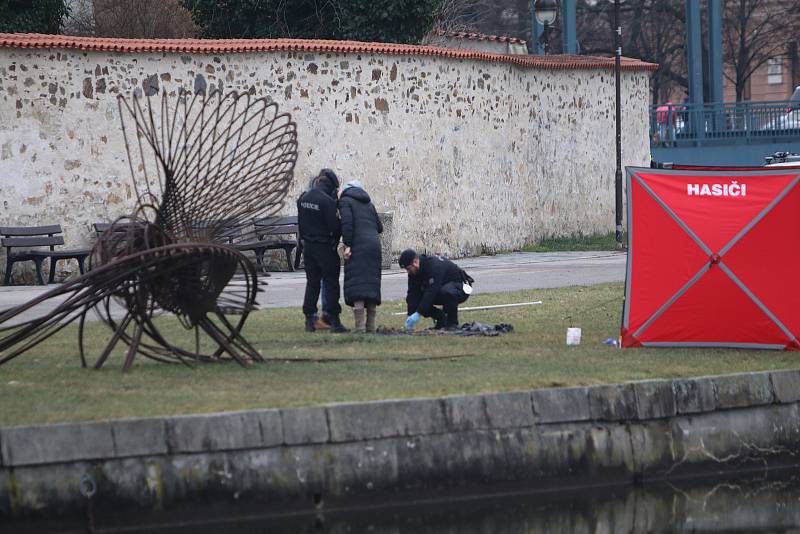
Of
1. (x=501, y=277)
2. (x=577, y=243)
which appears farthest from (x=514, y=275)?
(x=577, y=243)

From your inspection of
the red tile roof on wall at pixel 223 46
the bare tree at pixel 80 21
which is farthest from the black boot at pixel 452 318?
the bare tree at pixel 80 21

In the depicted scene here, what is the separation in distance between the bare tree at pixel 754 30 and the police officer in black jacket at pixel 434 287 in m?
42.9

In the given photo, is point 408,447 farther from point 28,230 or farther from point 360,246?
point 28,230

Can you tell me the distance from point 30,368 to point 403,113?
13.5 meters

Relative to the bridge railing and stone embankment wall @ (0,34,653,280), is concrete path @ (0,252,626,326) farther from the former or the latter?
the bridge railing

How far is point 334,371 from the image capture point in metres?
10.4

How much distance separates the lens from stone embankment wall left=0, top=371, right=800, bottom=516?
27.0 feet

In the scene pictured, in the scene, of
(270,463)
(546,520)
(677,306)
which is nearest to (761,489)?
(546,520)

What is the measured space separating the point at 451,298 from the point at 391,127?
10.3 m

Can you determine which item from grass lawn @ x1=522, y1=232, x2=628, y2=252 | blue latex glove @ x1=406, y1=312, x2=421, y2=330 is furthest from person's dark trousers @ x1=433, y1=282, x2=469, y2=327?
grass lawn @ x1=522, y1=232, x2=628, y2=252

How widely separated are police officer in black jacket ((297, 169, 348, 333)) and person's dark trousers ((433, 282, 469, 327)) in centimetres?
98

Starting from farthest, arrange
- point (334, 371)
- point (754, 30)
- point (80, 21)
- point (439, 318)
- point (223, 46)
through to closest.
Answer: point (754, 30) → point (80, 21) → point (223, 46) → point (439, 318) → point (334, 371)

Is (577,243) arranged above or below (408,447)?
below

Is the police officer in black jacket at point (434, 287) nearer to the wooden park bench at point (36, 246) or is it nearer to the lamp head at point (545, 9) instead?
the wooden park bench at point (36, 246)
